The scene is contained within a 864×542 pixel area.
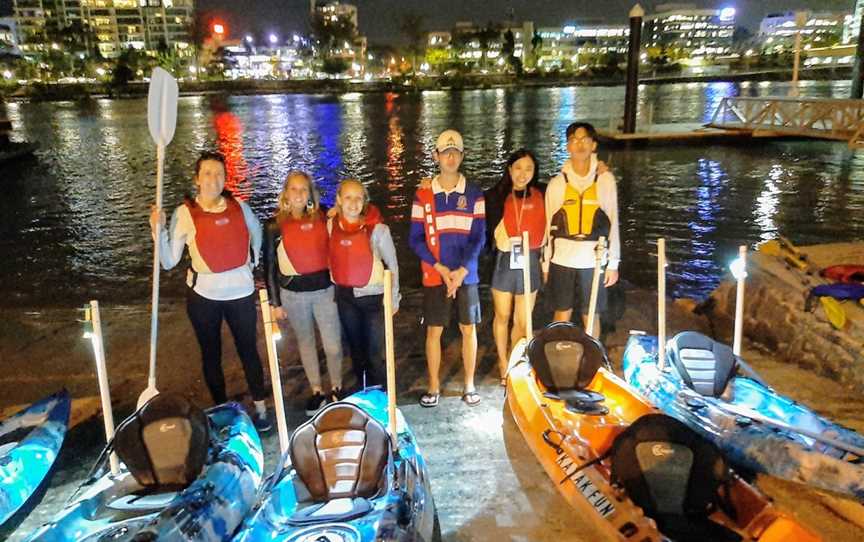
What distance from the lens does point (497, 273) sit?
5148 millimetres

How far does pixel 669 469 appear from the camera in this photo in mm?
3436

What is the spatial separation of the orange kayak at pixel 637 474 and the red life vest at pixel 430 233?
1.18 meters

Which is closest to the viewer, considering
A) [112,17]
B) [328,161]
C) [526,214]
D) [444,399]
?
[526,214]

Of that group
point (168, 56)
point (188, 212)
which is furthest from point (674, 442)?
point (168, 56)

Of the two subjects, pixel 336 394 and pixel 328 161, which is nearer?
pixel 336 394

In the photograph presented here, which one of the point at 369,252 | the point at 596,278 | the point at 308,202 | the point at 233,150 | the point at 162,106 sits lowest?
the point at 596,278

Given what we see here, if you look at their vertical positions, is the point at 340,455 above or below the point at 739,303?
below

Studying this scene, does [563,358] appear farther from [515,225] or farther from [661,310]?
[515,225]

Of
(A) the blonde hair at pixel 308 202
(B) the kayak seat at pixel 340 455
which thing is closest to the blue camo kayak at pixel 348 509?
(B) the kayak seat at pixel 340 455

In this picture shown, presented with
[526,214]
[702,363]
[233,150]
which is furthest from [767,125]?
[526,214]

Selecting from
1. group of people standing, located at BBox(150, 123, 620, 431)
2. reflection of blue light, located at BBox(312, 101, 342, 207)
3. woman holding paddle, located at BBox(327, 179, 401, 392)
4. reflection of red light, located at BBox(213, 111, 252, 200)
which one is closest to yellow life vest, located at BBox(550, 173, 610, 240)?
group of people standing, located at BBox(150, 123, 620, 431)

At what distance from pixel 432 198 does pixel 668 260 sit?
7.94m

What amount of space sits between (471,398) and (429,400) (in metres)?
0.35

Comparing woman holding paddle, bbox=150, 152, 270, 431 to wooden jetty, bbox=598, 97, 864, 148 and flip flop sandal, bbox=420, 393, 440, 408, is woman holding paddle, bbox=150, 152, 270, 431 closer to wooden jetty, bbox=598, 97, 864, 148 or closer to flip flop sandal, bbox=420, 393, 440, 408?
flip flop sandal, bbox=420, 393, 440, 408
